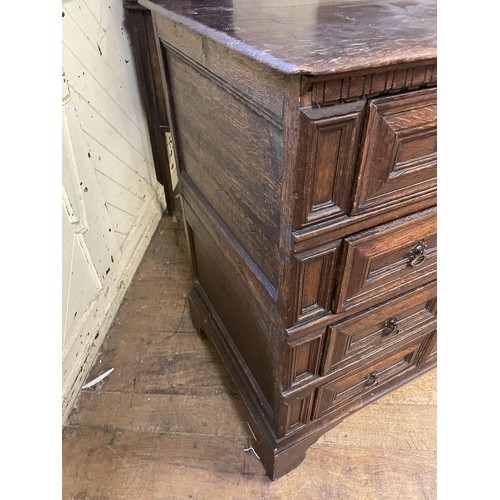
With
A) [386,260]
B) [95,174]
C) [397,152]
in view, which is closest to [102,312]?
[95,174]

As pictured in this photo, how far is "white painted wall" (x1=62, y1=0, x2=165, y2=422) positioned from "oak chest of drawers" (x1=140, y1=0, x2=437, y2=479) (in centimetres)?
34

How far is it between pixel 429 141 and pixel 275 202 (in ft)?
0.78

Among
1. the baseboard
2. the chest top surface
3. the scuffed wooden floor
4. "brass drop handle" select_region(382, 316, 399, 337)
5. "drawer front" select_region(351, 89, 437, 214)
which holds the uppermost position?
the chest top surface

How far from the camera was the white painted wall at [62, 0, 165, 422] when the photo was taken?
1.11 metres

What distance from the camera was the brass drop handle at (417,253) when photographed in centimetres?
75

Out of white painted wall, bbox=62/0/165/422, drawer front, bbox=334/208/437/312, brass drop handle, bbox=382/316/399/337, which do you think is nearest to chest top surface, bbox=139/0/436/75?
drawer front, bbox=334/208/437/312

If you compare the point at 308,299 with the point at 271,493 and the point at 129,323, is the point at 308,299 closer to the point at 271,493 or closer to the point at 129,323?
the point at 271,493

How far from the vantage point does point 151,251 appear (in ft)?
5.60

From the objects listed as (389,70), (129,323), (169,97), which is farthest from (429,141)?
(129,323)

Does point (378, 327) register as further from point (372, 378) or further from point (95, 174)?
point (95, 174)

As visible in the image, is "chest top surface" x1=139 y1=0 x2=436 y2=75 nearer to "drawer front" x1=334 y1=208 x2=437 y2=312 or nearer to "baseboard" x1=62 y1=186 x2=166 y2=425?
"drawer front" x1=334 y1=208 x2=437 y2=312

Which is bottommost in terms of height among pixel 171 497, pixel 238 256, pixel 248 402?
pixel 171 497

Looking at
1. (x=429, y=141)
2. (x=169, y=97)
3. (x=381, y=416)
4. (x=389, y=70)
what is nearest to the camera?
(x=389, y=70)

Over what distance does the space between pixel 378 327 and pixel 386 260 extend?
203 millimetres
